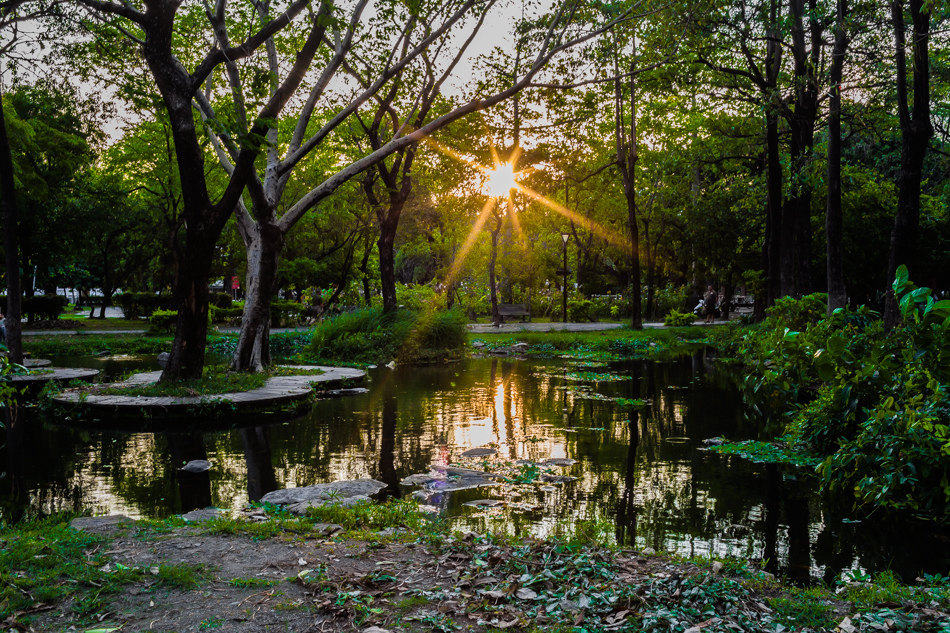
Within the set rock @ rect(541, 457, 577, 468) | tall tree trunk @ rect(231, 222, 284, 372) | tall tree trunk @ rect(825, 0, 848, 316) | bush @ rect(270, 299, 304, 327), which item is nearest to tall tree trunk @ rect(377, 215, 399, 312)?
tall tree trunk @ rect(231, 222, 284, 372)

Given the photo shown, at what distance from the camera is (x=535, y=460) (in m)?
7.94

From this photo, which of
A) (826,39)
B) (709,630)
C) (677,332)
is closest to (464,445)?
(709,630)

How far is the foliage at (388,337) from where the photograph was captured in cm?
1981

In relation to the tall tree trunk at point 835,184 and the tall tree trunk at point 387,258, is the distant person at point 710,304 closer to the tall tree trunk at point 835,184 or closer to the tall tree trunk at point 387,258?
the tall tree trunk at point 387,258

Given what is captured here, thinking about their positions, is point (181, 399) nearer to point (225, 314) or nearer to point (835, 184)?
point (835, 184)

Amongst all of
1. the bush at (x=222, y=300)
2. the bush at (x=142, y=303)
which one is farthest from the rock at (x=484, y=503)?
the bush at (x=222, y=300)

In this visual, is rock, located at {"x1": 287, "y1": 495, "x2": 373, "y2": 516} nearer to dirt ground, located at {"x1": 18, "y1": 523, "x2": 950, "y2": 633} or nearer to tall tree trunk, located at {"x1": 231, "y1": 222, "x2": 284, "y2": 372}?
dirt ground, located at {"x1": 18, "y1": 523, "x2": 950, "y2": 633}

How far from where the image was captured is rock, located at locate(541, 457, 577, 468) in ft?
25.4

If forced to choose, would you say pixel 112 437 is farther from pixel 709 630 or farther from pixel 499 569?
pixel 709 630

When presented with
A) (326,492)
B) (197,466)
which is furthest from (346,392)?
(326,492)

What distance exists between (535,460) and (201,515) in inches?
146

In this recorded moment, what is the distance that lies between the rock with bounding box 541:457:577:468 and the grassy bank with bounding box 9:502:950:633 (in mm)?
2968

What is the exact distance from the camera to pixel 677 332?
93.9ft

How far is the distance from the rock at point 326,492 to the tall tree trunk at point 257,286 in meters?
6.79
